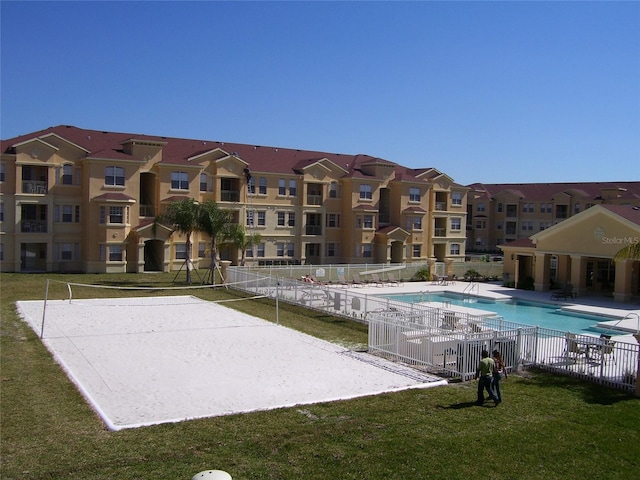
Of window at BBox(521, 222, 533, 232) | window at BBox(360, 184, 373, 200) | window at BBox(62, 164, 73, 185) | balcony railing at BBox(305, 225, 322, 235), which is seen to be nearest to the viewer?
window at BBox(62, 164, 73, 185)

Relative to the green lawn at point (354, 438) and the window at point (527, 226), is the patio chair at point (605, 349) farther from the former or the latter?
the window at point (527, 226)

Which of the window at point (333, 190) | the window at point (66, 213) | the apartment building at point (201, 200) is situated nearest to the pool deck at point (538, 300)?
the apartment building at point (201, 200)

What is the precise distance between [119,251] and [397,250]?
1006 inches

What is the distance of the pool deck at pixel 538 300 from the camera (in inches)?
1154

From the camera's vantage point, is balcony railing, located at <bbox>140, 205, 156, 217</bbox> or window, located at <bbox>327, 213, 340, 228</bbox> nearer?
balcony railing, located at <bbox>140, 205, 156, 217</bbox>

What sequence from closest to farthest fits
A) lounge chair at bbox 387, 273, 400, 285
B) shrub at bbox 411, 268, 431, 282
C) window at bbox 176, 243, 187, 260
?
lounge chair at bbox 387, 273, 400, 285
shrub at bbox 411, 268, 431, 282
window at bbox 176, 243, 187, 260

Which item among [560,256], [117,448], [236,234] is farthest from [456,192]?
[117,448]

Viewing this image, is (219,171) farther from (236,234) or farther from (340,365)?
(340,365)

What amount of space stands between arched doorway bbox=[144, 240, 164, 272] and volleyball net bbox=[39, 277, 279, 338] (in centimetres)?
830

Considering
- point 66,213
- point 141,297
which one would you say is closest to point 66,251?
point 66,213

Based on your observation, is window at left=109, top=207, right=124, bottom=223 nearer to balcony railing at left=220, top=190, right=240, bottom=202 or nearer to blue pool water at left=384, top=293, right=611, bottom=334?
balcony railing at left=220, top=190, right=240, bottom=202

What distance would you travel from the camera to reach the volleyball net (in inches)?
1107

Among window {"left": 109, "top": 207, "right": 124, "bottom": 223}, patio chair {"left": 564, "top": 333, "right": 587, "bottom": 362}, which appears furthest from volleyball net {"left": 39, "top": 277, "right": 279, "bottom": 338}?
patio chair {"left": 564, "top": 333, "right": 587, "bottom": 362}

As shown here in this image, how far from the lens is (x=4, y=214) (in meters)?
42.6
